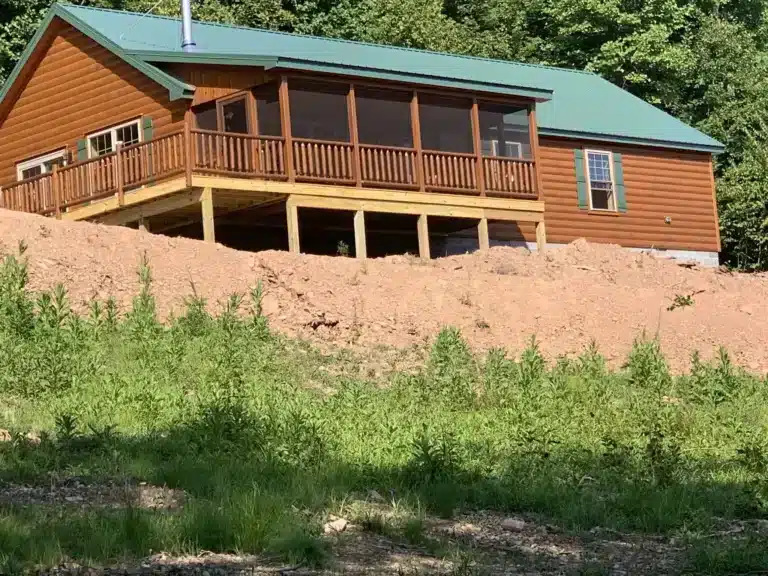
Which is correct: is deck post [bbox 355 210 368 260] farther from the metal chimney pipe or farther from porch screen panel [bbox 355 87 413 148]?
the metal chimney pipe

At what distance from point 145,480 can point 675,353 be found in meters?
10.8

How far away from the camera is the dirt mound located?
57.8 ft

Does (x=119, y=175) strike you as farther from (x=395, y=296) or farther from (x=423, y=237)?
(x=395, y=296)

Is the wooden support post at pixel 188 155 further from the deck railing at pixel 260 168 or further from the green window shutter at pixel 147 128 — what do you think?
the green window shutter at pixel 147 128

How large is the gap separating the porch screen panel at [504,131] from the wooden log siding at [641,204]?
0.53 m

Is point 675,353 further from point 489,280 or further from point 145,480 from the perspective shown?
point 145,480

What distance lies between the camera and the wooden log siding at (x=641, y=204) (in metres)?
29.4

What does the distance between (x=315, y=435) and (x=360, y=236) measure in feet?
41.6

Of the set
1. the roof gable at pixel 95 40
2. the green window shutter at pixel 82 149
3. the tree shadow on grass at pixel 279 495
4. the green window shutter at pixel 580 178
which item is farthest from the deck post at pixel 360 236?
the tree shadow on grass at pixel 279 495

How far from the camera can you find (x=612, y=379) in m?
16.0

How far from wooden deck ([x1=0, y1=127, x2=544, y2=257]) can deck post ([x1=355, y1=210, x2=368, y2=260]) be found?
0.03 metres

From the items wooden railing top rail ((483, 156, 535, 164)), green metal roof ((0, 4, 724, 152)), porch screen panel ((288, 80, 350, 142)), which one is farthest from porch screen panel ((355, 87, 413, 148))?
wooden railing top rail ((483, 156, 535, 164))

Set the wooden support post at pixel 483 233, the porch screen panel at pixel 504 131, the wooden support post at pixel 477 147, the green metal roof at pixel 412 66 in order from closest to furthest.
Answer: the green metal roof at pixel 412 66
the wooden support post at pixel 483 233
the wooden support post at pixel 477 147
the porch screen panel at pixel 504 131

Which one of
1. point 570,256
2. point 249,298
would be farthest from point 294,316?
point 570,256
